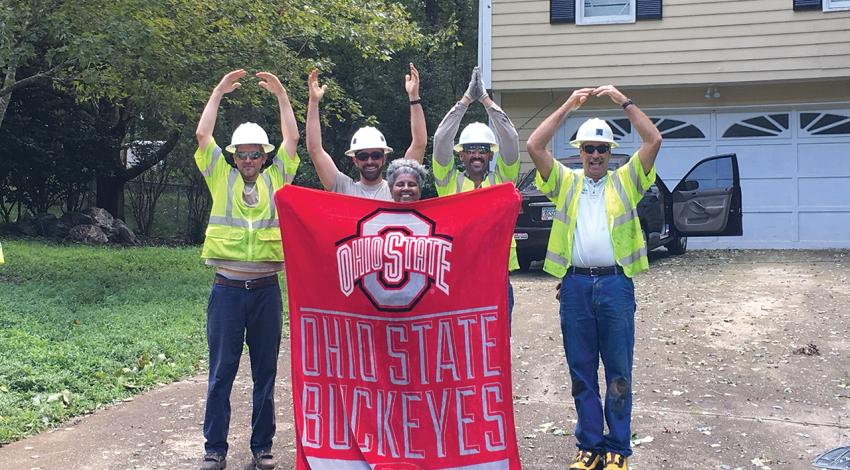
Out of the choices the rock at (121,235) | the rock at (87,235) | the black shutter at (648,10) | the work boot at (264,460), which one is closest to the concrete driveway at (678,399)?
the work boot at (264,460)

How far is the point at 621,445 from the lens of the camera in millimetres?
4949

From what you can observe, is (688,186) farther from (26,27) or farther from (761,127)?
(26,27)

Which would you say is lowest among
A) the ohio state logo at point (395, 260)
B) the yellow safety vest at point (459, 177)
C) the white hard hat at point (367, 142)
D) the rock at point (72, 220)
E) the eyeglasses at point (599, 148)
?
the rock at point (72, 220)

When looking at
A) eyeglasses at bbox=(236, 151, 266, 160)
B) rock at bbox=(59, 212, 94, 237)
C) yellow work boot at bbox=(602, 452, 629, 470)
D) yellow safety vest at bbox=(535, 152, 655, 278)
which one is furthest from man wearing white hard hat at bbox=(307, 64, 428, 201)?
rock at bbox=(59, 212, 94, 237)

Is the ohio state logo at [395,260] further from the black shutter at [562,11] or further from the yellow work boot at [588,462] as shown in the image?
the black shutter at [562,11]

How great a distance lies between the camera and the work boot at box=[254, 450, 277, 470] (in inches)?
204

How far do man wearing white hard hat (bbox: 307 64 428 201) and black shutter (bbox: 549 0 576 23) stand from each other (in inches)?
401

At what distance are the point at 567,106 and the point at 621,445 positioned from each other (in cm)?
199

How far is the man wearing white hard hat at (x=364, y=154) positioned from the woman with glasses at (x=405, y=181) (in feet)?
0.72

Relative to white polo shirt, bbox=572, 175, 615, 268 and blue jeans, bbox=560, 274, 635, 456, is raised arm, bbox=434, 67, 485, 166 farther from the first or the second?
blue jeans, bbox=560, 274, 635, 456

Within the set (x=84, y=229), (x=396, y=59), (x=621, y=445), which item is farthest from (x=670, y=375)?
(x=396, y=59)

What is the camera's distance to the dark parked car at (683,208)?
1105 centimetres

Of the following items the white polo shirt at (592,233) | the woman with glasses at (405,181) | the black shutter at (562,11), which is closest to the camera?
the woman with glasses at (405,181)

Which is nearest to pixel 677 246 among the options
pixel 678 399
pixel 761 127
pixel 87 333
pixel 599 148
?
pixel 761 127
